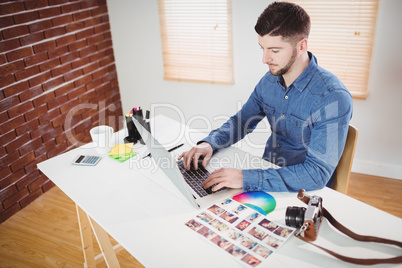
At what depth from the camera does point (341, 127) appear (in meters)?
1.46

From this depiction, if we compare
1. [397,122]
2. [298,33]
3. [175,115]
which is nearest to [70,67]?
[175,115]

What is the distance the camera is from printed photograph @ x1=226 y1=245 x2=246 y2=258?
113 cm

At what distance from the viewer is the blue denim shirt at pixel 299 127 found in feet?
4.69

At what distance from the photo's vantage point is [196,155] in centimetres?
164

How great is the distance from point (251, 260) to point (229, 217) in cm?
22

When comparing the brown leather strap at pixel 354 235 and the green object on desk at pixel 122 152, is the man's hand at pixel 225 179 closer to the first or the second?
the brown leather strap at pixel 354 235

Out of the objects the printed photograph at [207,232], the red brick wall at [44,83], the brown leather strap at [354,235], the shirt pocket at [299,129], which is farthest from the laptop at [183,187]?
the red brick wall at [44,83]

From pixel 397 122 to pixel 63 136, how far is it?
2.73 metres

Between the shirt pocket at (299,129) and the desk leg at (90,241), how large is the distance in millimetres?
1070

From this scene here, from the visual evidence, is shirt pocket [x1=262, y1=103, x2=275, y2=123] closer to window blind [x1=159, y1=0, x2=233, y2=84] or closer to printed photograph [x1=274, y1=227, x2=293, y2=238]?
printed photograph [x1=274, y1=227, x2=293, y2=238]

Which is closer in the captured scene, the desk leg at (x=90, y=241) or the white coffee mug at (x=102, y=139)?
the desk leg at (x=90, y=241)

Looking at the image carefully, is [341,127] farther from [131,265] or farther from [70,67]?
[70,67]

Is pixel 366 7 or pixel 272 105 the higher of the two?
pixel 366 7

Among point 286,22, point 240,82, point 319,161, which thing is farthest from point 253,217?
point 240,82
